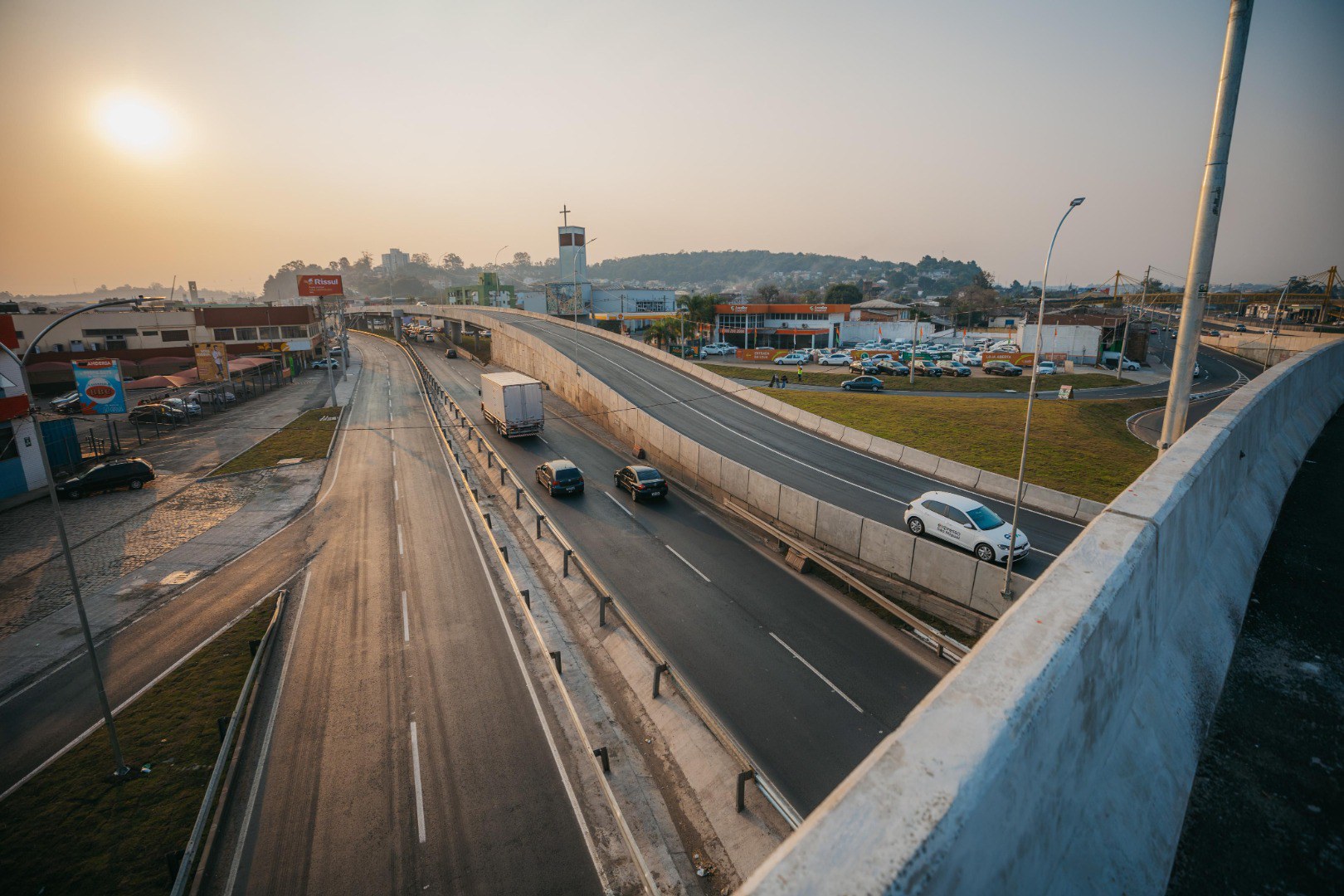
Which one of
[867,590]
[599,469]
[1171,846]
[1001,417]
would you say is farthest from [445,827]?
[1001,417]

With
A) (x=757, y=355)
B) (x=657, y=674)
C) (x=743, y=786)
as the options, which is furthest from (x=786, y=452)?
(x=757, y=355)

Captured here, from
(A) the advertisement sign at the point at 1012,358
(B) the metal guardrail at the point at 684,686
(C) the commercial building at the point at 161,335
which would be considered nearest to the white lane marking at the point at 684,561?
(B) the metal guardrail at the point at 684,686

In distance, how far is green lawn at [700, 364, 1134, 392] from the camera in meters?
52.8

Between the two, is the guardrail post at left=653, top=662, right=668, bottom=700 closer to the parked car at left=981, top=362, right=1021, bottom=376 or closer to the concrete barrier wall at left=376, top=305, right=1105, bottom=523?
the concrete barrier wall at left=376, top=305, right=1105, bottom=523

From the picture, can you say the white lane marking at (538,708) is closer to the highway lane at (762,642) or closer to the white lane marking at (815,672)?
the highway lane at (762,642)

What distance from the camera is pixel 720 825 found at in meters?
11.3

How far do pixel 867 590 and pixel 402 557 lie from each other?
17064 millimetres

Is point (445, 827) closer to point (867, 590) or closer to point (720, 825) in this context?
point (720, 825)

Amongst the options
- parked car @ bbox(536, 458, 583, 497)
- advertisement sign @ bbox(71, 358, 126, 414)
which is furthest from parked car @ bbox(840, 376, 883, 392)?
advertisement sign @ bbox(71, 358, 126, 414)

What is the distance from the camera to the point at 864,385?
52594 mm

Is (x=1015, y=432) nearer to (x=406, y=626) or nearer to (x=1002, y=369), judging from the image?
(x=1002, y=369)

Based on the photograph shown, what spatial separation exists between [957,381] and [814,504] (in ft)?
136

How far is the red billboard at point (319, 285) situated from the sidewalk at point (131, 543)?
153 ft

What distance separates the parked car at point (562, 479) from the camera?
29.1 meters
